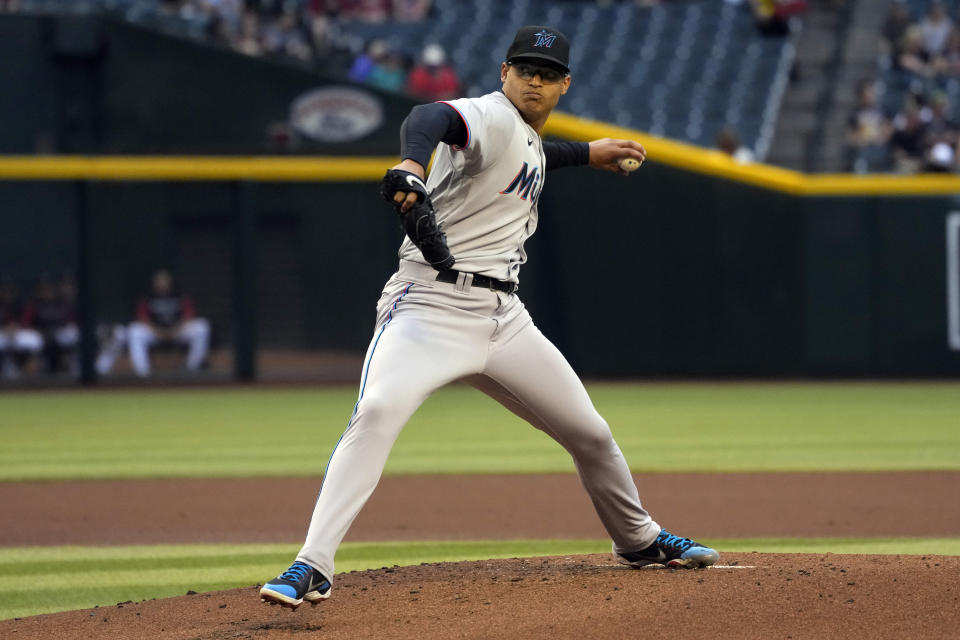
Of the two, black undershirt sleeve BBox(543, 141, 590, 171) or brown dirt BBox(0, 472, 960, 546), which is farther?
brown dirt BBox(0, 472, 960, 546)

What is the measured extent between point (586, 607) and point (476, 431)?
703 cm

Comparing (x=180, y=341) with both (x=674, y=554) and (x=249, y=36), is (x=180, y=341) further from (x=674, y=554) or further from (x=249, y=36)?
(x=674, y=554)

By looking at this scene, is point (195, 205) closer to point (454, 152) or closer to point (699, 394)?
point (699, 394)

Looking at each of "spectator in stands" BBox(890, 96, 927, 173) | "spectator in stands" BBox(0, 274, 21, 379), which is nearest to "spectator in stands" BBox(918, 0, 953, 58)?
"spectator in stands" BBox(890, 96, 927, 173)

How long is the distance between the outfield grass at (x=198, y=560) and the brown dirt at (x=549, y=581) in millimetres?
247

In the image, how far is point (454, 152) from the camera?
3803 millimetres

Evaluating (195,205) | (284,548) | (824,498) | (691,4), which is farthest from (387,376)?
(691,4)

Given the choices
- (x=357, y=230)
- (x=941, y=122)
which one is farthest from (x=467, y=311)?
(x=941, y=122)

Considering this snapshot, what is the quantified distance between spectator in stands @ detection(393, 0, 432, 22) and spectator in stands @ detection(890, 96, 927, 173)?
24.4ft

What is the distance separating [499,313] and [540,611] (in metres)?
0.87

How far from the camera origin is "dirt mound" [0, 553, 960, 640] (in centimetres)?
348

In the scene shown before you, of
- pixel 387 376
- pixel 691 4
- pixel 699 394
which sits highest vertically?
pixel 691 4

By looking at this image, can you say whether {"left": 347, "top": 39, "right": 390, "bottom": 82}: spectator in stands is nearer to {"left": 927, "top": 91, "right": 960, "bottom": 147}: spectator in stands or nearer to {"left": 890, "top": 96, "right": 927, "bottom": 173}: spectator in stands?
{"left": 890, "top": 96, "right": 927, "bottom": 173}: spectator in stands

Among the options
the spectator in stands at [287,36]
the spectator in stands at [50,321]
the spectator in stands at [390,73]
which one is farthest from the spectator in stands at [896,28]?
the spectator in stands at [50,321]
